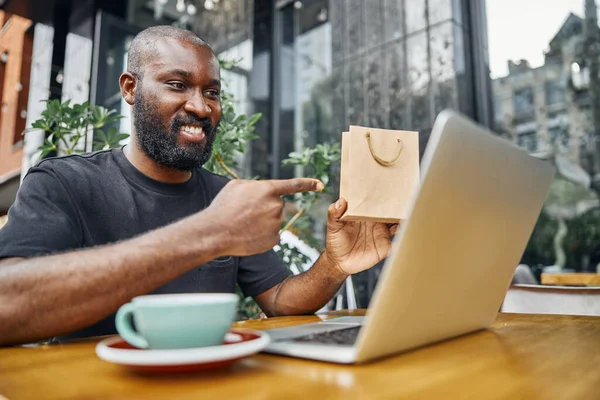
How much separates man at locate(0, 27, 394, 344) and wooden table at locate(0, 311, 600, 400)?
0.30 ft

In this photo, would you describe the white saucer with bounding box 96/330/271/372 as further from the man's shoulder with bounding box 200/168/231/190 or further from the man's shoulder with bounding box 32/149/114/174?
the man's shoulder with bounding box 200/168/231/190

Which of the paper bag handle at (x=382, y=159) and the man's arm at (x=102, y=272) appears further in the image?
the paper bag handle at (x=382, y=159)

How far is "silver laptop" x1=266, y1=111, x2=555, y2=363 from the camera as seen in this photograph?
44 cm

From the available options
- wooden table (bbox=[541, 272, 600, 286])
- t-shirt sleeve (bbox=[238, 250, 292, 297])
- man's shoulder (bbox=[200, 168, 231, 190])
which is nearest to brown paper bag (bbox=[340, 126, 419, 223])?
t-shirt sleeve (bbox=[238, 250, 292, 297])

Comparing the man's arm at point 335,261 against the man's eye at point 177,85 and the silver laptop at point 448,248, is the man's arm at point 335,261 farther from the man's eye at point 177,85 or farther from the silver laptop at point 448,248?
the man's eye at point 177,85

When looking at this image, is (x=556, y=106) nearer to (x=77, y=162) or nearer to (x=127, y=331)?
(x=77, y=162)

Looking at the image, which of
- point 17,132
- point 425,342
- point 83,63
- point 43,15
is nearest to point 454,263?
point 425,342

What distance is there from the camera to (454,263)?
0.54m

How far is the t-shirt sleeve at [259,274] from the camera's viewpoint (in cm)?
127

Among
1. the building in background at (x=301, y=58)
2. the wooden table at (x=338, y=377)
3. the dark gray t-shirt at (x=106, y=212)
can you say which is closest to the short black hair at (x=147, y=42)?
the dark gray t-shirt at (x=106, y=212)

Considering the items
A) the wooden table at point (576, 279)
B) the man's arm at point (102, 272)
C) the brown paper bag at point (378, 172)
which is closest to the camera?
the man's arm at point (102, 272)

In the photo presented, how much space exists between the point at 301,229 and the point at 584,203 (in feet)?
6.19

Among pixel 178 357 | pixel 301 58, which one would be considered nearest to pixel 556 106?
pixel 301 58

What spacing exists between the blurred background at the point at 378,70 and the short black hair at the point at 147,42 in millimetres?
1036
